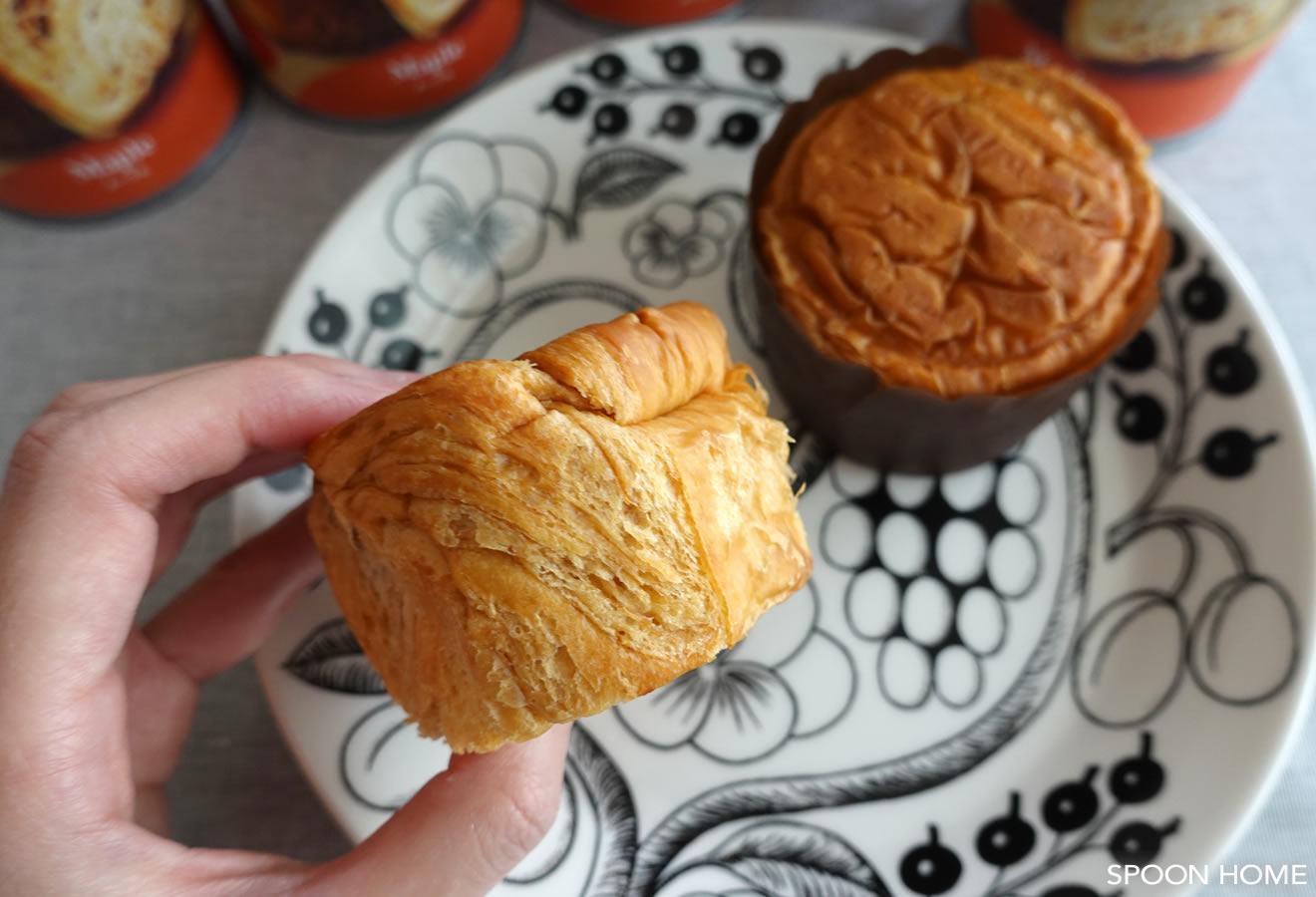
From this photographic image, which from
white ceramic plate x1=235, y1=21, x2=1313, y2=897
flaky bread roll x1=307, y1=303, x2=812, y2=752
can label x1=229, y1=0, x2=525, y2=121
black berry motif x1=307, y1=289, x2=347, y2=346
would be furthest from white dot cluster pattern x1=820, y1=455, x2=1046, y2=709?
can label x1=229, y1=0, x2=525, y2=121

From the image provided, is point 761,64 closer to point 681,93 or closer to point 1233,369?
point 681,93

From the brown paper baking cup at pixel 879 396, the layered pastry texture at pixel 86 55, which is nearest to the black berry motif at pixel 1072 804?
the brown paper baking cup at pixel 879 396

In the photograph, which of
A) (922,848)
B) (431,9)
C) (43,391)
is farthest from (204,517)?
(922,848)

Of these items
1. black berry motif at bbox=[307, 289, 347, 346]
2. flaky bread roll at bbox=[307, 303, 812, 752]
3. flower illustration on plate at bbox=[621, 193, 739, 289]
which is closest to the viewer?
flaky bread roll at bbox=[307, 303, 812, 752]

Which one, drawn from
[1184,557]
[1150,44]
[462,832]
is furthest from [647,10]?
[462,832]

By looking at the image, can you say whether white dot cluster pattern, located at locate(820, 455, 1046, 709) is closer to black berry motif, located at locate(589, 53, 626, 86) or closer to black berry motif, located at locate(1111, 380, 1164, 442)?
black berry motif, located at locate(1111, 380, 1164, 442)

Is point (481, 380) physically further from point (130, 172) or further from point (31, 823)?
point (130, 172)
